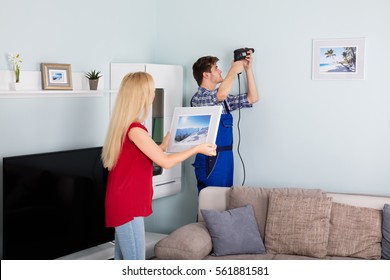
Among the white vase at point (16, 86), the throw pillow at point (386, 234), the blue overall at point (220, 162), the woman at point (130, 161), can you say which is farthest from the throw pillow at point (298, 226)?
the white vase at point (16, 86)

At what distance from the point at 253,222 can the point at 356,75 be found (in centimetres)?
126

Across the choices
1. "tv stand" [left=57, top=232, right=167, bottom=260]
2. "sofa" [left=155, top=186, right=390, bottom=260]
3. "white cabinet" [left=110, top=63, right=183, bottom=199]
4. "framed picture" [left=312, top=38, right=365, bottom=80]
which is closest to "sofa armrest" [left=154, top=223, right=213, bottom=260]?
"sofa" [left=155, top=186, right=390, bottom=260]

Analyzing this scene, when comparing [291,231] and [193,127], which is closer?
[193,127]

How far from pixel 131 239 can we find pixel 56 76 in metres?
1.33

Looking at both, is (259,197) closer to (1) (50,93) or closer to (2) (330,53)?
(2) (330,53)

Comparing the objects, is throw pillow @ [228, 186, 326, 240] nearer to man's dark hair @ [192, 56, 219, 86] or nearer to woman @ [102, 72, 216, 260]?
man's dark hair @ [192, 56, 219, 86]

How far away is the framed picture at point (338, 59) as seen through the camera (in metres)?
4.19

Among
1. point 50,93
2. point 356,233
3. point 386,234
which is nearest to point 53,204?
point 50,93

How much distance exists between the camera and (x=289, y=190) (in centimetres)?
406

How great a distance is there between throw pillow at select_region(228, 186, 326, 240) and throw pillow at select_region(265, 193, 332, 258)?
9 cm

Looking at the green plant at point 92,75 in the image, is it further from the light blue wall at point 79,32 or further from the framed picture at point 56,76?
the framed picture at point 56,76

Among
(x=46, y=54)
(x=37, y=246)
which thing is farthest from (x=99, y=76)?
(x=37, y=246)

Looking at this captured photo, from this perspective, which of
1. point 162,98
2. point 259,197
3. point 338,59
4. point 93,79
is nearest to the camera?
point 259,197

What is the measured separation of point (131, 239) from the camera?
10.1ft
